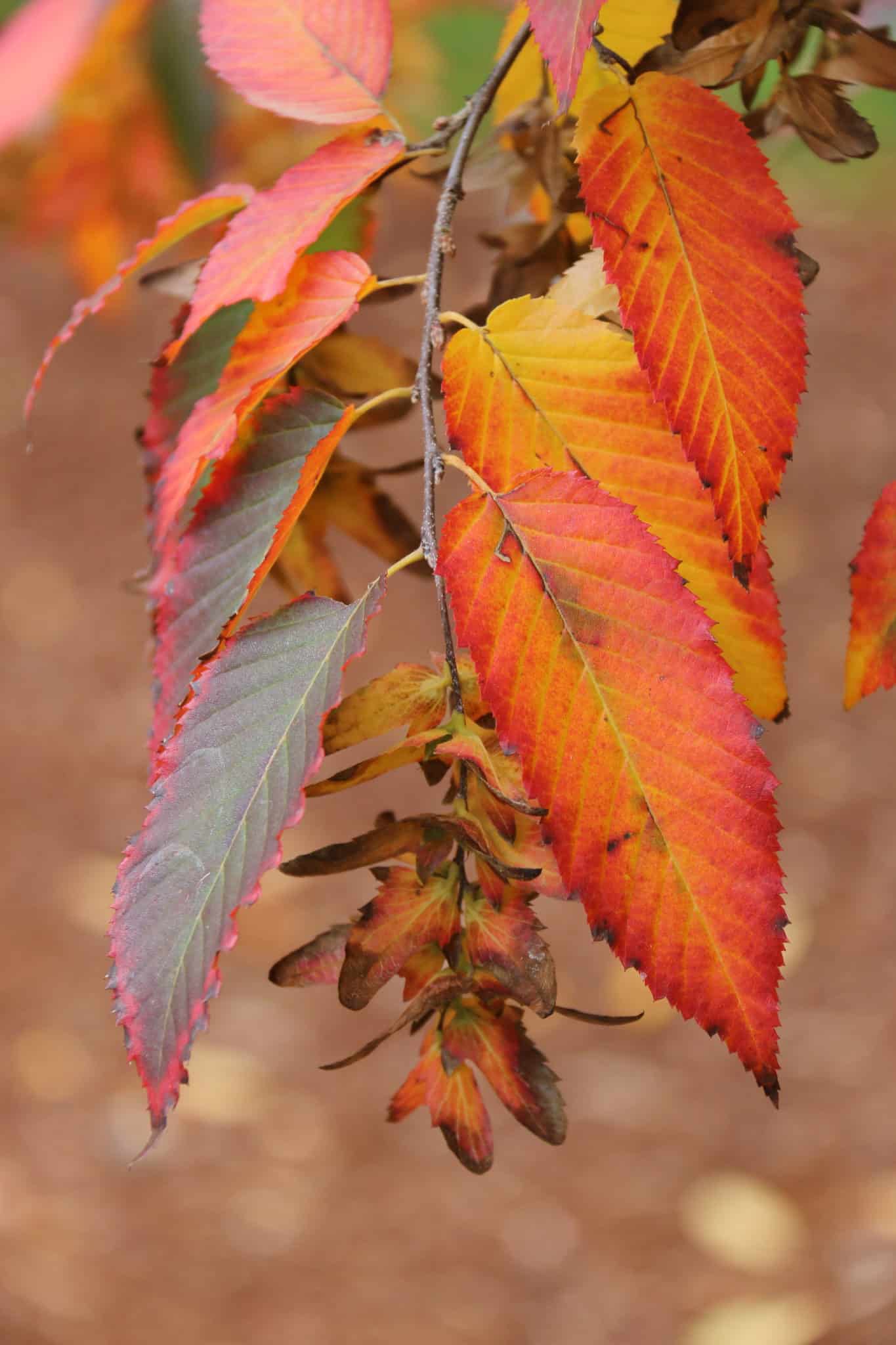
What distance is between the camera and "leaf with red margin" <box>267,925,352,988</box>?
373 millimetres

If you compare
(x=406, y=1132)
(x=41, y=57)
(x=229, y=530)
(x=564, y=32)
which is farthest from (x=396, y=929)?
(x=406, y=1132)

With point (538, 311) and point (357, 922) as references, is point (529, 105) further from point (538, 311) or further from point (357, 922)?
point (357, 922)

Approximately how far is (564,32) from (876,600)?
0.65ft

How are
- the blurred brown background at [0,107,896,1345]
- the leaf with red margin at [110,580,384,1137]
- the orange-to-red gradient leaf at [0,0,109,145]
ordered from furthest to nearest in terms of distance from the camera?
the blurred brown background at [0,107,896,1345], the orange-to-red gradient leaf at [0,0,109,145], the leaf with red margin at [110,580,384,1137]

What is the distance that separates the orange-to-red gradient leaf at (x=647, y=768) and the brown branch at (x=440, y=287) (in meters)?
0.02

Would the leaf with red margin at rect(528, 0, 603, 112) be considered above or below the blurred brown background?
above

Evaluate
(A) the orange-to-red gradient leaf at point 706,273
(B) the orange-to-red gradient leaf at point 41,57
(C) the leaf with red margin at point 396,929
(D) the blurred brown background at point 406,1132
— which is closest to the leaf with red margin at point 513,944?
Result: (C) the leaf with red margin at point 396,929

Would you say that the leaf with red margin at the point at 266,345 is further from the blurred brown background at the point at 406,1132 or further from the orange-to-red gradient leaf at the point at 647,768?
the blurred brown background at the point at 406,1132

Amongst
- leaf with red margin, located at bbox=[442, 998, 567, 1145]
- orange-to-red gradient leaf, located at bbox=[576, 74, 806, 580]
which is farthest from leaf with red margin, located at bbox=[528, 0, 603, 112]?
leaf with red margin, located at bbox=[442, 998, 567, 1145]

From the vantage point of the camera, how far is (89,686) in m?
2.62

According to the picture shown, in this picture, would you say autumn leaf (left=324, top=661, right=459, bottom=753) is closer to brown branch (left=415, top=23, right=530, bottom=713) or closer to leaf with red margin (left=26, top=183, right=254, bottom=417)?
brown branch (left=415, top=23, right=530, bottom=713)

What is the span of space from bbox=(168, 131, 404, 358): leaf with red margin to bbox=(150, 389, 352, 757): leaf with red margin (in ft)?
0.12

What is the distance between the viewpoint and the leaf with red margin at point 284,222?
40 centimetres

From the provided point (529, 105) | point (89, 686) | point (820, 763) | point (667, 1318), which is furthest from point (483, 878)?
point (89, 686)
